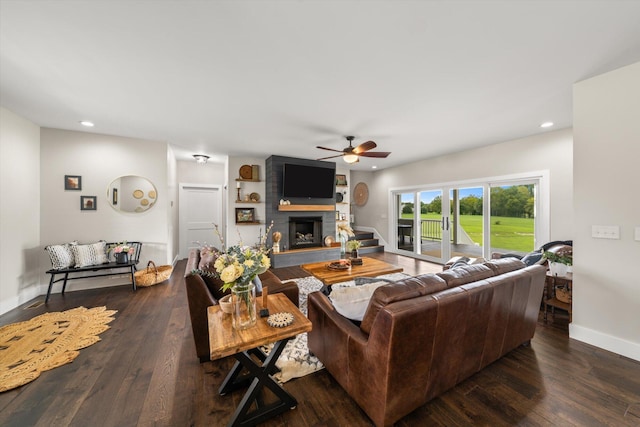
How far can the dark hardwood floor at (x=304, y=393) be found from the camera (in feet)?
4.84

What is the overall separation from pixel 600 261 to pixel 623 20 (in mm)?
2061

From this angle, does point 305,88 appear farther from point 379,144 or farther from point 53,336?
point 53,336

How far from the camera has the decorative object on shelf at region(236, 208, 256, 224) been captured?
18.1ft

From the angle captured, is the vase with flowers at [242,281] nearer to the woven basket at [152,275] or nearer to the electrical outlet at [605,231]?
the electrical outlet at [605,231]

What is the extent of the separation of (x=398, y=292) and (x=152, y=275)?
4334 millimetres

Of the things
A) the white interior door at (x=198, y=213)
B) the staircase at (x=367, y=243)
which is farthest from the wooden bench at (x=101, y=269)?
the staircase at (x=367, y=243)

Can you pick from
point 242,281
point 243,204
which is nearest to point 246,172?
point 243,204

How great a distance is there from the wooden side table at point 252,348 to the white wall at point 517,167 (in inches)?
185

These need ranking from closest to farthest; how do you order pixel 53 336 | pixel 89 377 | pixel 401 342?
pixel 401 342
pixel 89 377
pixel 53 336

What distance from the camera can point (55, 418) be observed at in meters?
1.49

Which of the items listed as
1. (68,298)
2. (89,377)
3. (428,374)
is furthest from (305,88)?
(68,298)

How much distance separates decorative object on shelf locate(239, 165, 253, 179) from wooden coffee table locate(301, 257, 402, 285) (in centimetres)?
315

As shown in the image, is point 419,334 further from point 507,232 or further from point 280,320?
point 507,232

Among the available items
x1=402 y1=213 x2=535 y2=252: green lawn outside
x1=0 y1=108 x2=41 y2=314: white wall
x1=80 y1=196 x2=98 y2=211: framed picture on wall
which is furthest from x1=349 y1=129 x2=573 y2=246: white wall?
x1=0 y1=108 x2=41 y2=314: white wall
